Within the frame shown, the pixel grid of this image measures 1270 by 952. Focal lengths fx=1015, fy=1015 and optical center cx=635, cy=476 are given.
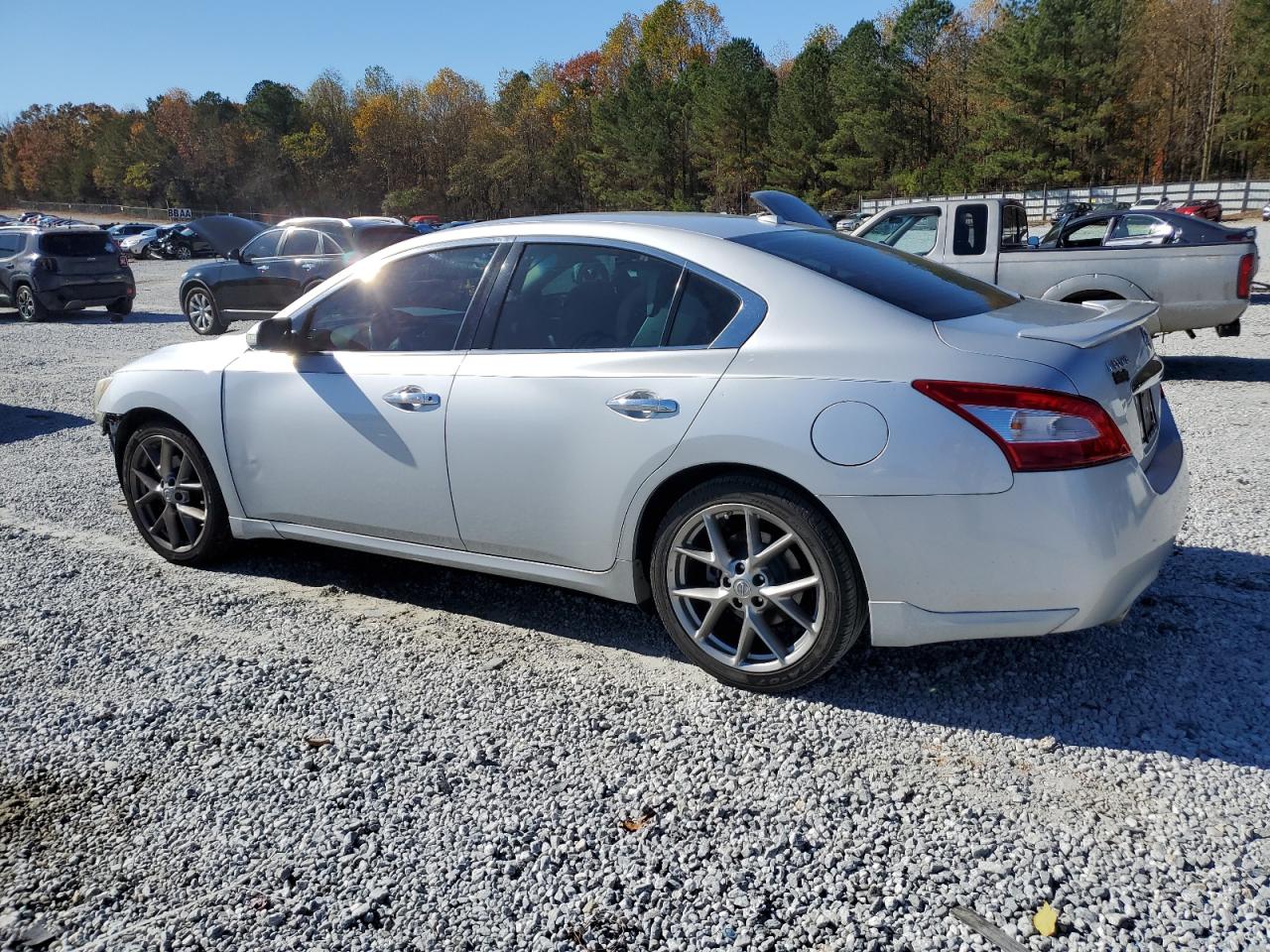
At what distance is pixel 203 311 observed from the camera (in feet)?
51.5

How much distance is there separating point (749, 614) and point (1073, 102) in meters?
64.4

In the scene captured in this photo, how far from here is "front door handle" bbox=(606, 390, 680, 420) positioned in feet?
11.1

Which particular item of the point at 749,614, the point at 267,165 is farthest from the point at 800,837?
the point at 267,165

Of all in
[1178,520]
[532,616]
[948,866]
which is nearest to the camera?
[948,866]

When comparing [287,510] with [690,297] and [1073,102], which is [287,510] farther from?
[1073,102]

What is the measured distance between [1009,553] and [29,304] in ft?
65.6

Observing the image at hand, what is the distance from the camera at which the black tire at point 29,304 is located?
18.2 m

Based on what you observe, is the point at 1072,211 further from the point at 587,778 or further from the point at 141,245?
the point at 141,245

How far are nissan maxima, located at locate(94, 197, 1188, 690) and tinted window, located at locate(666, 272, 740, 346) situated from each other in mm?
11

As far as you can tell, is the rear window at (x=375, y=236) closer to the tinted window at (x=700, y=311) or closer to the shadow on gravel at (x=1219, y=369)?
the shadow on gravel at (x=1219, y=369)

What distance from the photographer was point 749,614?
3.41 meters

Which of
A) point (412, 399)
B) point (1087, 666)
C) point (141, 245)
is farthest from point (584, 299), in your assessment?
point (141, 245)

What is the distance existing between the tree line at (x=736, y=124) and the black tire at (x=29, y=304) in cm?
5451

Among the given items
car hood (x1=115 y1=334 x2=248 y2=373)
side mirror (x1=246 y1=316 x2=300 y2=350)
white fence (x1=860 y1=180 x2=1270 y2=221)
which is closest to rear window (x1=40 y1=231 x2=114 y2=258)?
car hood (x1=115 y1=334 x2=248 y2=373)
